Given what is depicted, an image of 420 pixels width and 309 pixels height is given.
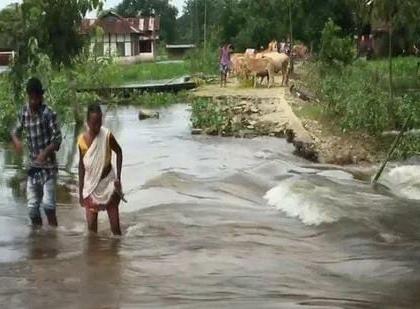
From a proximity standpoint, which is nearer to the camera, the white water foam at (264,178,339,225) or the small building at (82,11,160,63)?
the white water foam at (264,178,339,225)

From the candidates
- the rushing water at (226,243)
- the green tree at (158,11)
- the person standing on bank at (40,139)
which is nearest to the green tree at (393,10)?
the rushing water at (226,243)

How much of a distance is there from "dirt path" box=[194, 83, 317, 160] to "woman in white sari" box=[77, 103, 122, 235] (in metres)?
7.78

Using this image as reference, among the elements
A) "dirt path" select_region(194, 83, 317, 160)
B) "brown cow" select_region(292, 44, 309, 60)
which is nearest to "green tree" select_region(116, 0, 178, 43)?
"brown cow" select_region(292, 44, 309, 60)

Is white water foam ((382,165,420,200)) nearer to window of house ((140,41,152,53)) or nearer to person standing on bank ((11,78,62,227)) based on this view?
person standing on bank ((11,78,62,227))

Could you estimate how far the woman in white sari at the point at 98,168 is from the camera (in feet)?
26.3

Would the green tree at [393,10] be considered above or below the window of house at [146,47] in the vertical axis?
above

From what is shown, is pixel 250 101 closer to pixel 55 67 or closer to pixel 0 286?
pixel 55 67

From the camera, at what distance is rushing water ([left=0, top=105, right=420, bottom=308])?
6492mm

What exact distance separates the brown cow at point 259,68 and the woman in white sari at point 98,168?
24095 mm

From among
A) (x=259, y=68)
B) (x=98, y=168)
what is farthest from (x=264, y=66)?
(x=98, y=168)

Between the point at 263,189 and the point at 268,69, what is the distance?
66.1 ft

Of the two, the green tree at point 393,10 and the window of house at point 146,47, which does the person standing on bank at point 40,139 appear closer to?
the green tree at point 393,10

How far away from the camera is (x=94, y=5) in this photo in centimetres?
1655

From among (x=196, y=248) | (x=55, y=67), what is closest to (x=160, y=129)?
(x=55, y=67)
